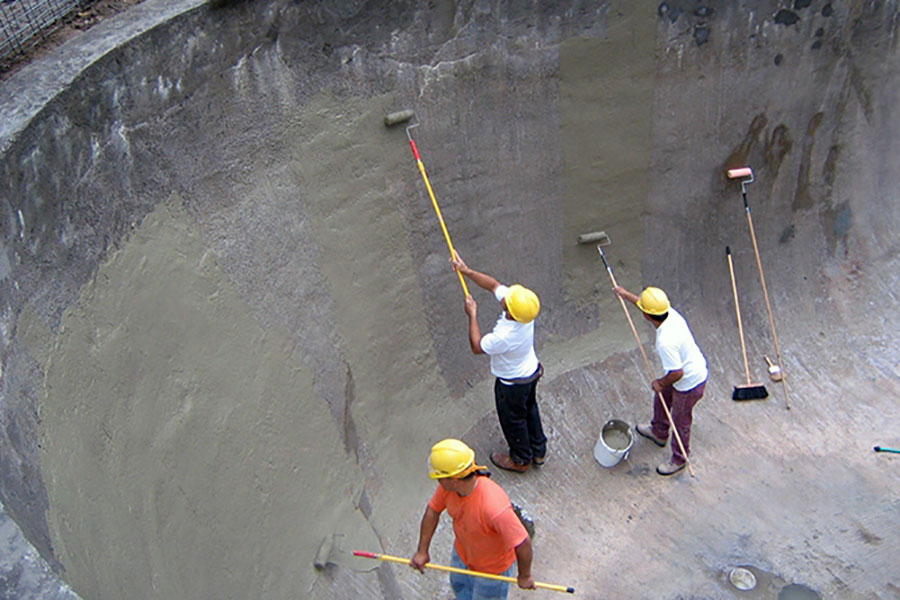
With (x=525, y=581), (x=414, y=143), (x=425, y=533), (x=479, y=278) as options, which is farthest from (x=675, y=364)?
(x=414, y=143)

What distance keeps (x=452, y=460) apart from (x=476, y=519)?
289 millimetres

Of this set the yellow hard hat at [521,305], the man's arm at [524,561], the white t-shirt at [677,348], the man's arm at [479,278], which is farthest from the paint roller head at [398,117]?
the man's arm at [524,561]

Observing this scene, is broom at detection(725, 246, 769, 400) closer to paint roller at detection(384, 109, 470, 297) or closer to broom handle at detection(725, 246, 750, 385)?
broom handle at detection(725, 246, 750, 385)

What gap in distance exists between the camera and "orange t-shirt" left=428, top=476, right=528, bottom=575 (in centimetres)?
276

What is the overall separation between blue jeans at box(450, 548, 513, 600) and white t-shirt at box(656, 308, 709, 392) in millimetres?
1348

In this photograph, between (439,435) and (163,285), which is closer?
(163,285)

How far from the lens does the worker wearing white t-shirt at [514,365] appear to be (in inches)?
141

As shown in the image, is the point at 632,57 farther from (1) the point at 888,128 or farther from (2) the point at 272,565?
(2) the point at 272,565

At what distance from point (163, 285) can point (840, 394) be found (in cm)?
388

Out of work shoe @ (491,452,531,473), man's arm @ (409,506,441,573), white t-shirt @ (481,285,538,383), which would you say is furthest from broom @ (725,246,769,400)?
man's arm @ (409,506,441,573)

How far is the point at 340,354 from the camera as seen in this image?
3959 millimetres

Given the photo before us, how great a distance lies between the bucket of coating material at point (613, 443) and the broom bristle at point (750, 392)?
73 cm

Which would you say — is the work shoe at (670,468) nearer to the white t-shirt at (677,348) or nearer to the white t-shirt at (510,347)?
the white t-shirt at (677,348)

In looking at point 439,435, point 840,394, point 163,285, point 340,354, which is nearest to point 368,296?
point 340,354
